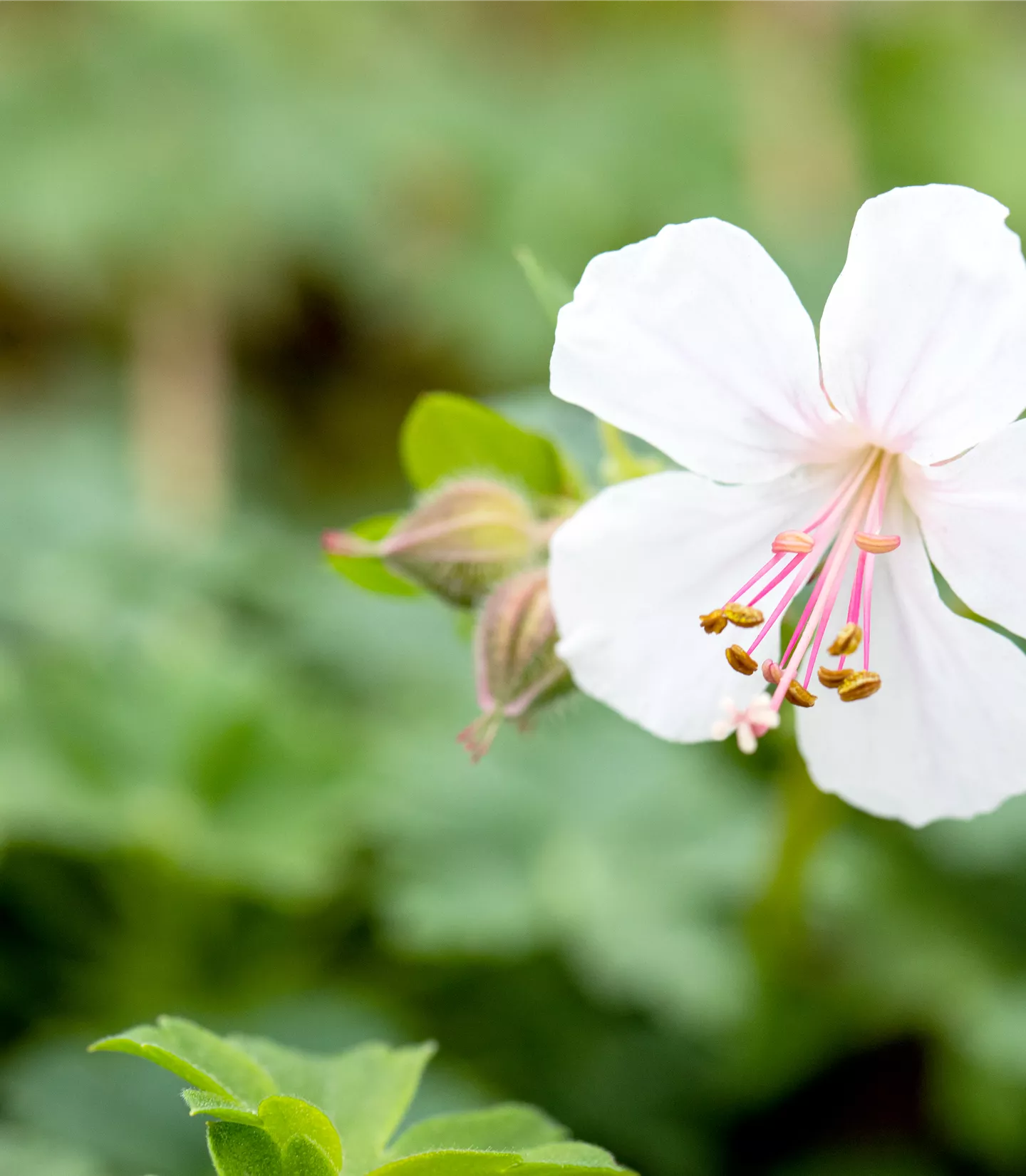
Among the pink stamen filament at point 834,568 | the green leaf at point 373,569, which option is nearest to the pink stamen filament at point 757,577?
the pink stamen filament at point 834,568

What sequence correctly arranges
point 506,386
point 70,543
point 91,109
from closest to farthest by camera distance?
point 70,543 < point 506,386 < point 91,109

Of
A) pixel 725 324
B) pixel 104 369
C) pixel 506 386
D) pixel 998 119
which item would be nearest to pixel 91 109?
pixel 104 369

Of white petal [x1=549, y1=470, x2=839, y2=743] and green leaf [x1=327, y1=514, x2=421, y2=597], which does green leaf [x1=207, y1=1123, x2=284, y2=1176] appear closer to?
white petal [x1=549, y1=470, x2=839, y2=743]

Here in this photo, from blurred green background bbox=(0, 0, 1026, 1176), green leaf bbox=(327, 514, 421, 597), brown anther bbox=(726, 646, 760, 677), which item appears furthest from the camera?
→ blurred green background bbox=(0, 0, 1026, 1176)

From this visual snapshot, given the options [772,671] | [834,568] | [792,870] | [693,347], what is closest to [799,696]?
[772,671]

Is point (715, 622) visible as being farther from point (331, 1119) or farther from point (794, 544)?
point (331, 1119)

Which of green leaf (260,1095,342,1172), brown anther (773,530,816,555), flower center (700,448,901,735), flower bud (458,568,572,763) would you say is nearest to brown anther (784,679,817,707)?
flower center (700,448,901,735)

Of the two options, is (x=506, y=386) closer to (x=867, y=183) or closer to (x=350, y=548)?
(x=867, y=183)
